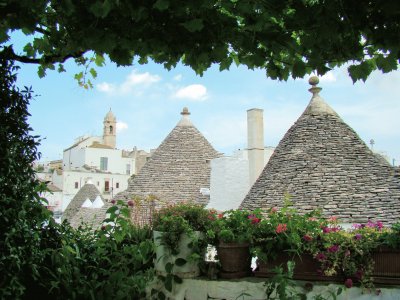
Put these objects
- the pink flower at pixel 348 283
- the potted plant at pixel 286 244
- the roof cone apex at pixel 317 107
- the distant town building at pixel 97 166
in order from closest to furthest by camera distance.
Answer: the pink flower at pixel 348 283, the potted plant at pixel 286 244, the roof cone apex at pixel 317 107, the distant town building at pixel 97 166

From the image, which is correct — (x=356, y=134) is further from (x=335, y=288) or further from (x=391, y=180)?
(x=335, y=288)

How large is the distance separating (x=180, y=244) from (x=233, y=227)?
461 millimetres

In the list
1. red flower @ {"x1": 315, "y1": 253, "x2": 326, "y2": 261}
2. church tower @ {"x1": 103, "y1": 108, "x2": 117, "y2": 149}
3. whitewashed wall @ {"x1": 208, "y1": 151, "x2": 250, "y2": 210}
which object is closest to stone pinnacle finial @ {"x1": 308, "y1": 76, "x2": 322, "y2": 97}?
whitewashed wall @ {"x1": 208, "y1": 151, "x2": 250, "y2": 210}

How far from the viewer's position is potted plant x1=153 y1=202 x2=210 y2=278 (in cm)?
378

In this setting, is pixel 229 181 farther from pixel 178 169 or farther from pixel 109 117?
pixel 109 117

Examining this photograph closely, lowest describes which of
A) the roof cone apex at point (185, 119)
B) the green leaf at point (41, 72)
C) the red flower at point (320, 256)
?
the red flower at point (320, 256)

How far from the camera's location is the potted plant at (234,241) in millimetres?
3656

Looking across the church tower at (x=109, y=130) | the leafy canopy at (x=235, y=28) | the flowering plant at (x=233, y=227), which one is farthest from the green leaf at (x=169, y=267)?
the church tower at (x=109, y=130)

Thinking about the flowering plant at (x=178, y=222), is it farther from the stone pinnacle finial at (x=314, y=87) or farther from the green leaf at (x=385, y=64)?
the stone pinnacle finial at (x=314, y=87)

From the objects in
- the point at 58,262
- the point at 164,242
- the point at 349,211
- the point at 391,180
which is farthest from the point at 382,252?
the point at 391,180

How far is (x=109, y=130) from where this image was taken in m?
65.9

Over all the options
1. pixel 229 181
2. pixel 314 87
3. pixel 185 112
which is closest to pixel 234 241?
pixel 314 87

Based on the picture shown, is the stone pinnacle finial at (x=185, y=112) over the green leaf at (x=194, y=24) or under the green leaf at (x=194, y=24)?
over

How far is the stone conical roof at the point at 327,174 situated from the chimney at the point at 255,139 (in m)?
3.58
